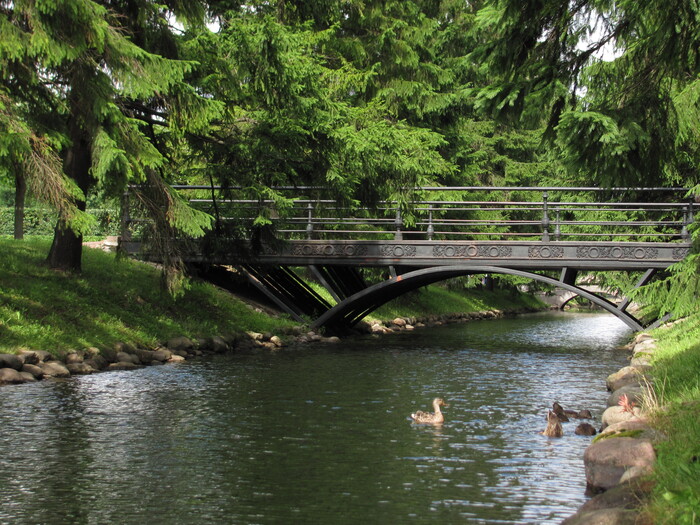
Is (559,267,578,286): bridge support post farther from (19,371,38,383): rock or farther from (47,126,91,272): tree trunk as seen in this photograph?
(19,371,38,383): rock

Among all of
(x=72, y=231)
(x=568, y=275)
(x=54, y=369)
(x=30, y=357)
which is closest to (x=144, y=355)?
(x=54, y=369)

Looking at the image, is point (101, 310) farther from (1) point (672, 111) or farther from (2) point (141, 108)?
(1) point (672, 111)

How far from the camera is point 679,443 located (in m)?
7.07

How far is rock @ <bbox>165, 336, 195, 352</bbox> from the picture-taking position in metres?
19.2

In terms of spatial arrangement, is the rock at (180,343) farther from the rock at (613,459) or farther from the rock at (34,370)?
the rock at (613,459)

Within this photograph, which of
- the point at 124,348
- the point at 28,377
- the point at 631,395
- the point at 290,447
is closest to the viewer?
the point at 290,447

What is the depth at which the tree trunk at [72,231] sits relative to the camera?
62.7 feet

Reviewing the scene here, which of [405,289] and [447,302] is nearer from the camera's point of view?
[405,289]

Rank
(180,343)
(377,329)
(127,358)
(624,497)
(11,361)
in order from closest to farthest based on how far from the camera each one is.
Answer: (624,497), (11,361), (127,358), (180,343), (377,329)

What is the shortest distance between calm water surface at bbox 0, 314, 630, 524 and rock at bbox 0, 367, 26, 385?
47 cm

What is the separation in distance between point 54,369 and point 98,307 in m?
4.09

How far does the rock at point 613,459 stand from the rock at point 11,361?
10295 mm

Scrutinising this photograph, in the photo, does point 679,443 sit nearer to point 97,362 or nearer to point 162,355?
point 97,362

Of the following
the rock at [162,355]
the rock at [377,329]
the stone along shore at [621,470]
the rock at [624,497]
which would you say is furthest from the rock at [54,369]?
the rock at [377,329]
